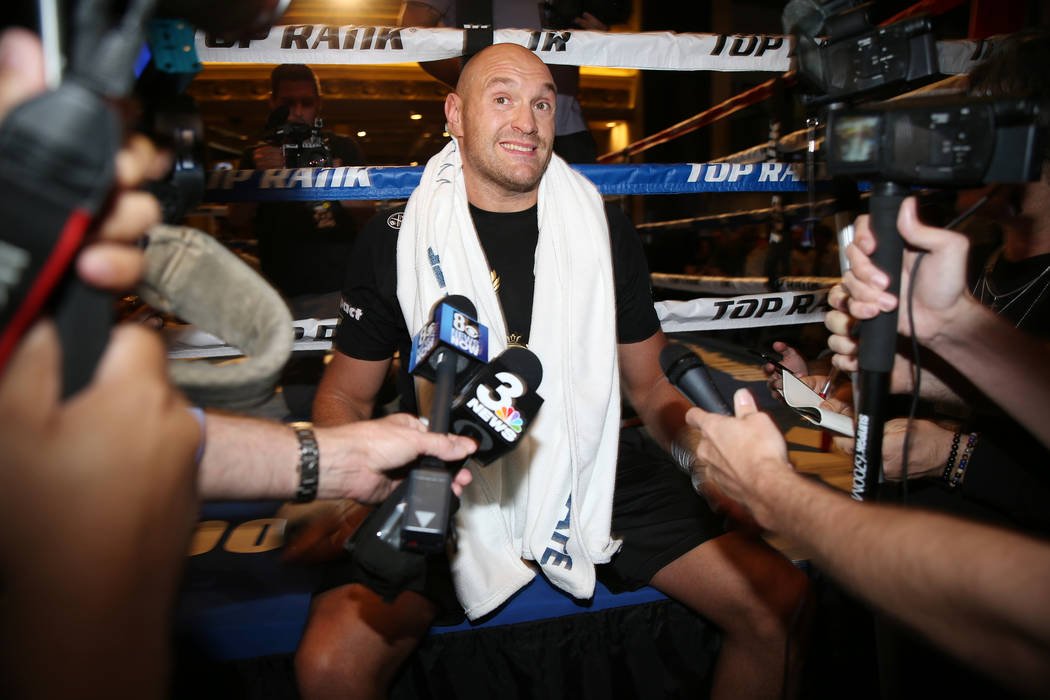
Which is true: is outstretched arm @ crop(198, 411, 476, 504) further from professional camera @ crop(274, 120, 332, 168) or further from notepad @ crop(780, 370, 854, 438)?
professional camera @ crop(274, 120, 332, 168)

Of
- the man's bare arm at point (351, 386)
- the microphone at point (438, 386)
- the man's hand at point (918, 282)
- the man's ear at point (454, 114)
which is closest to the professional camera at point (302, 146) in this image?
the man's ear at point (454, 114)

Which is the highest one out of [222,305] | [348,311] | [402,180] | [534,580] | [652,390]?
[402,180]

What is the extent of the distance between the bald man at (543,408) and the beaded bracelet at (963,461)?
0.53 metres

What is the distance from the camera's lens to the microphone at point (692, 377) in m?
1.10

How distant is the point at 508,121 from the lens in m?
1.85

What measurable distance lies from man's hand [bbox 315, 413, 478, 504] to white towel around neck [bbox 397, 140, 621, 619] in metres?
0.47

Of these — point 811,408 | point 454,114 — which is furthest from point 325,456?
point 454,114

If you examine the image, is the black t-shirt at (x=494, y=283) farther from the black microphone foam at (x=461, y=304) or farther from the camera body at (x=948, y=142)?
the camera body at (x=948, y=142)

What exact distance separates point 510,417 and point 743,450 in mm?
422

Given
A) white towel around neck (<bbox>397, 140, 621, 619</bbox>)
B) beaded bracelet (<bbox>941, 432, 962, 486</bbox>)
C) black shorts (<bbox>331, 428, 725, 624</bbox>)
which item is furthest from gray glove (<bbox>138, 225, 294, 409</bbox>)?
beaded bracelet (<bbox>941, 432, 962, 486</bbox>)

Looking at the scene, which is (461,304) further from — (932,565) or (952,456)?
(952,456)

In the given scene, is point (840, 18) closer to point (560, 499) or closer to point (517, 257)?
point (517, 257)

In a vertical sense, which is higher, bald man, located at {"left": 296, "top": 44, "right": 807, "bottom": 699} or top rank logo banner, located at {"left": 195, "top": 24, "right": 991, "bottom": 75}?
top rank logo banner, located at {"left": 195, "top": 24, "right": 991, "bottom": 75}

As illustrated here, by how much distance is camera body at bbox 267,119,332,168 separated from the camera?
2.12 meters
